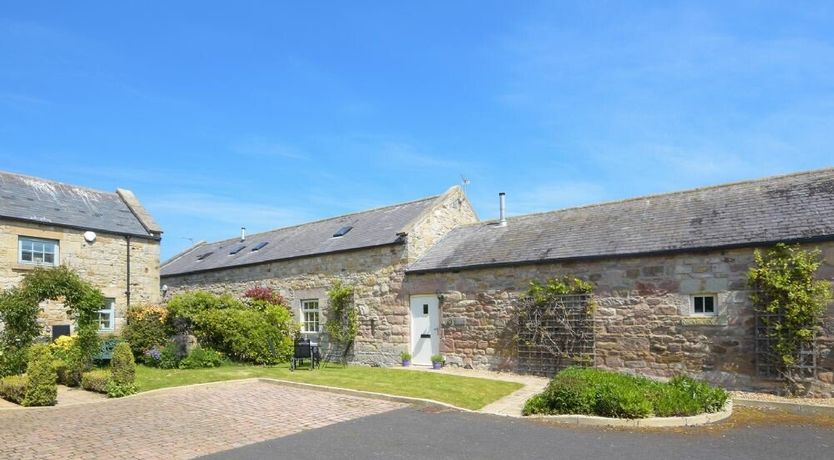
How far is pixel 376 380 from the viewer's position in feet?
47.1

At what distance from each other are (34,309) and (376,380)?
807cm

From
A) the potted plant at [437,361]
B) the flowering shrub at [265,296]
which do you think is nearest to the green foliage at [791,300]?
the potted plant at [437,361]

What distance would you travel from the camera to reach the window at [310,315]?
70.6 feet

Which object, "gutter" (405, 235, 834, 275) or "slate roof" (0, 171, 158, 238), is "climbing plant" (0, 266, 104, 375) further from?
"gutter" (405, 235, 834, 275)

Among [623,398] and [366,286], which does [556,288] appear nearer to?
[623,398]

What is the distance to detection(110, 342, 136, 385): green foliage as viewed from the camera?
1269cm

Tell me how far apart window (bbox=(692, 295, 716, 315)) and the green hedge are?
296cm

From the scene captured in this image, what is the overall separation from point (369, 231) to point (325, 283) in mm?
2406

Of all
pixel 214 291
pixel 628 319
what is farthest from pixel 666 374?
pixel 214 291

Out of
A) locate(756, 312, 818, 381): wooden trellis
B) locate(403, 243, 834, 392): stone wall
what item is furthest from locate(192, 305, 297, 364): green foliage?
locate(756, 312, 818, 381): wooden trellis

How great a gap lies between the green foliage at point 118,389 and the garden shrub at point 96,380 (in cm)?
25

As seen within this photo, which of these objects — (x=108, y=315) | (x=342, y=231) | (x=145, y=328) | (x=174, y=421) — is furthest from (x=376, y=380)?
(x=108, y=315)

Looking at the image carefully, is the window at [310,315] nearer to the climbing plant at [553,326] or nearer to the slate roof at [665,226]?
the slate roof at [665,226]

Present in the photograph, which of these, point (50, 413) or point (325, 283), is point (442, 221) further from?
point (50, 413)
